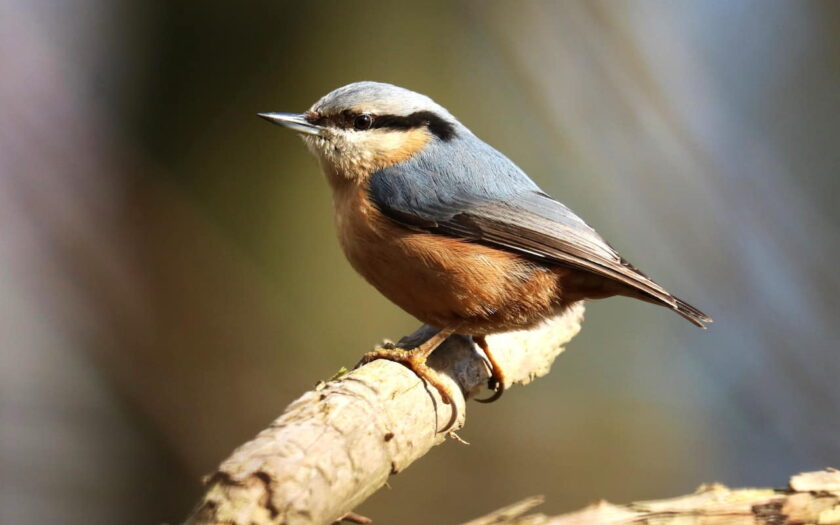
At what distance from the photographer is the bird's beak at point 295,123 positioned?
271 cm

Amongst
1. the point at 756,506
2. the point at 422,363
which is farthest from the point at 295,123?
the point at 756,506

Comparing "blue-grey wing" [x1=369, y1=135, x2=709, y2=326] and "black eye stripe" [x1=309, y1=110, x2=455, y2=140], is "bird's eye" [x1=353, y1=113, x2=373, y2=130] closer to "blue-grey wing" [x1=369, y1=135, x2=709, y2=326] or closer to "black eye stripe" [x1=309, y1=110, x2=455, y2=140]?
"black eye stripe" [x1=309, y1=110, x2=455, y2=140]

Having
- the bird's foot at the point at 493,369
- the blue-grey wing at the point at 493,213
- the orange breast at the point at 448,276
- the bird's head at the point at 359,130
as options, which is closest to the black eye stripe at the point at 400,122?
the bird's head at the point at 359,130

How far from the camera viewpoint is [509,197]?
8.70 feet

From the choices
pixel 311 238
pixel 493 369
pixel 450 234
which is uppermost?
pixel 311 238

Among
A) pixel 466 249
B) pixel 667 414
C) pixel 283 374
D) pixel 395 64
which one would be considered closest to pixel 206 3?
pixel 395 64

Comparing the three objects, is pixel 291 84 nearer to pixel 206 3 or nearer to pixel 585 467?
pixel 206 3

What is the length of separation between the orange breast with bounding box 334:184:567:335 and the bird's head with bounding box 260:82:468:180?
19cm

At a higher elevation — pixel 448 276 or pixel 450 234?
pixel 450 234

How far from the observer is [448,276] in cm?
249

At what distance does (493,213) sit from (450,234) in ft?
0.54

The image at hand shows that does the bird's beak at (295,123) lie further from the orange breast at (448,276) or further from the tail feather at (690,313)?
the tail feather at (690,313)

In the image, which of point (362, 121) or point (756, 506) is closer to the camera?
point (756, 506)

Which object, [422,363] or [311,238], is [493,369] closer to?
[422,363]
